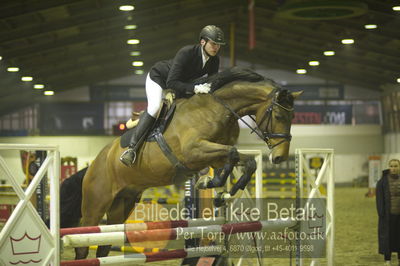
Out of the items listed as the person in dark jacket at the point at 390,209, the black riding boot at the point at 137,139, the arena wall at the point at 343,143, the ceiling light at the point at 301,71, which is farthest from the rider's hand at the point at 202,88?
the arena wall at the point at 343,143

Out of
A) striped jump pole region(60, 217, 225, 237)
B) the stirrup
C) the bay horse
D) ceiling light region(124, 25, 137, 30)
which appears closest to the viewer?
striped jump pole region(60, 217, 225, 237)

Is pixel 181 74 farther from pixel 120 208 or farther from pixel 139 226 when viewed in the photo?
pixel 120 208

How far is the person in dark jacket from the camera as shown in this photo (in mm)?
6773

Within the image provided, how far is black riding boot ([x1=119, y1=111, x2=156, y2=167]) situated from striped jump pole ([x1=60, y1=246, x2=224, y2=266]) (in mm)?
763

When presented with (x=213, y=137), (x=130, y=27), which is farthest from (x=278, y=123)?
(x=130, y=27)

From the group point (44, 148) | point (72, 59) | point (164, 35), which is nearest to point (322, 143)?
point (164, 35)

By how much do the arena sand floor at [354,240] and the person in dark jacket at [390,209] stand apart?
333 millimetres

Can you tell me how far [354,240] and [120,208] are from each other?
461 centimetres

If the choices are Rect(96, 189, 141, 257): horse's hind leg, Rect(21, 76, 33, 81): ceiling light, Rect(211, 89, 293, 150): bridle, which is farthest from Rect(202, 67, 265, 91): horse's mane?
Rect(21, 76, 33, 81): ceiling light

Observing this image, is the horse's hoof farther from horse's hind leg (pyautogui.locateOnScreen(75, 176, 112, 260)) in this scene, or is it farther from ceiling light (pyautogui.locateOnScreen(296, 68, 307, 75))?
ceiling light (pyautogui.locateOnScreen(296, 68, 307, 75))

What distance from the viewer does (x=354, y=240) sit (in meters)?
8.84

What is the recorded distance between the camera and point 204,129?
4.61 meters

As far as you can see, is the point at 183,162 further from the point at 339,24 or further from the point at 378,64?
the point at 378,64

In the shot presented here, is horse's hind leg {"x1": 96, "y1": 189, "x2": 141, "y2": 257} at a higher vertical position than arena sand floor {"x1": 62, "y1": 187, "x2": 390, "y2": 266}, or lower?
higher
